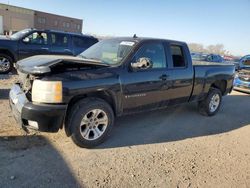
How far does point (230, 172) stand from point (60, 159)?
2603mm

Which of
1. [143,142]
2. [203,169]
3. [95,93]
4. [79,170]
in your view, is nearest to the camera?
[79,170]

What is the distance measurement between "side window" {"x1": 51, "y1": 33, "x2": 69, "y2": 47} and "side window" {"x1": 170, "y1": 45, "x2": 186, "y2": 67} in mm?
6337

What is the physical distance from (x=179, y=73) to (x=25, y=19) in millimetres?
52325

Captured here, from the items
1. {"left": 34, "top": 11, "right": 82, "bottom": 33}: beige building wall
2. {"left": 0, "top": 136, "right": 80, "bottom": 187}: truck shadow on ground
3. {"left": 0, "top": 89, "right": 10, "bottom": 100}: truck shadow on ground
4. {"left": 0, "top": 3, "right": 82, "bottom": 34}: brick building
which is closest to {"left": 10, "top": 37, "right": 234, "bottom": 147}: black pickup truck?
{"left": 0, "top": 136, "right": 80, "bottom": 187}: truck shadow on ground

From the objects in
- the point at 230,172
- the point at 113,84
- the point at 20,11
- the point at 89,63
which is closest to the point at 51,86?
the point at 89,63

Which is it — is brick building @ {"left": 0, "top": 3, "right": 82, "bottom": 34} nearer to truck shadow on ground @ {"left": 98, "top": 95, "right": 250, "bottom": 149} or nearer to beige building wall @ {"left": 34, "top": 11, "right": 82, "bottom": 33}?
beige building wall @ {"left": 34, "top": 11, "right": 82, "bottom": 33}

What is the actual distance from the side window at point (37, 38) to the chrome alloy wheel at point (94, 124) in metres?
6.97

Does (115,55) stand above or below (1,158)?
above

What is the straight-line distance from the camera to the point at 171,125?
5.39 m

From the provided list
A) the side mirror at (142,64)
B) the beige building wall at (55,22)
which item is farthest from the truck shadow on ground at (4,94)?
the beige building wall at (55,22)

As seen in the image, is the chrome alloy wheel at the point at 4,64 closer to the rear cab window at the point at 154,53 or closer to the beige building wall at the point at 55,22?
the rear cab window at the point at 154,53

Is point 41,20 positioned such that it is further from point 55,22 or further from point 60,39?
point 60,39

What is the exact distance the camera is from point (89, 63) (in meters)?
3.72

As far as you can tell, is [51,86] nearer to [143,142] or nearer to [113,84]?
[113,84]
